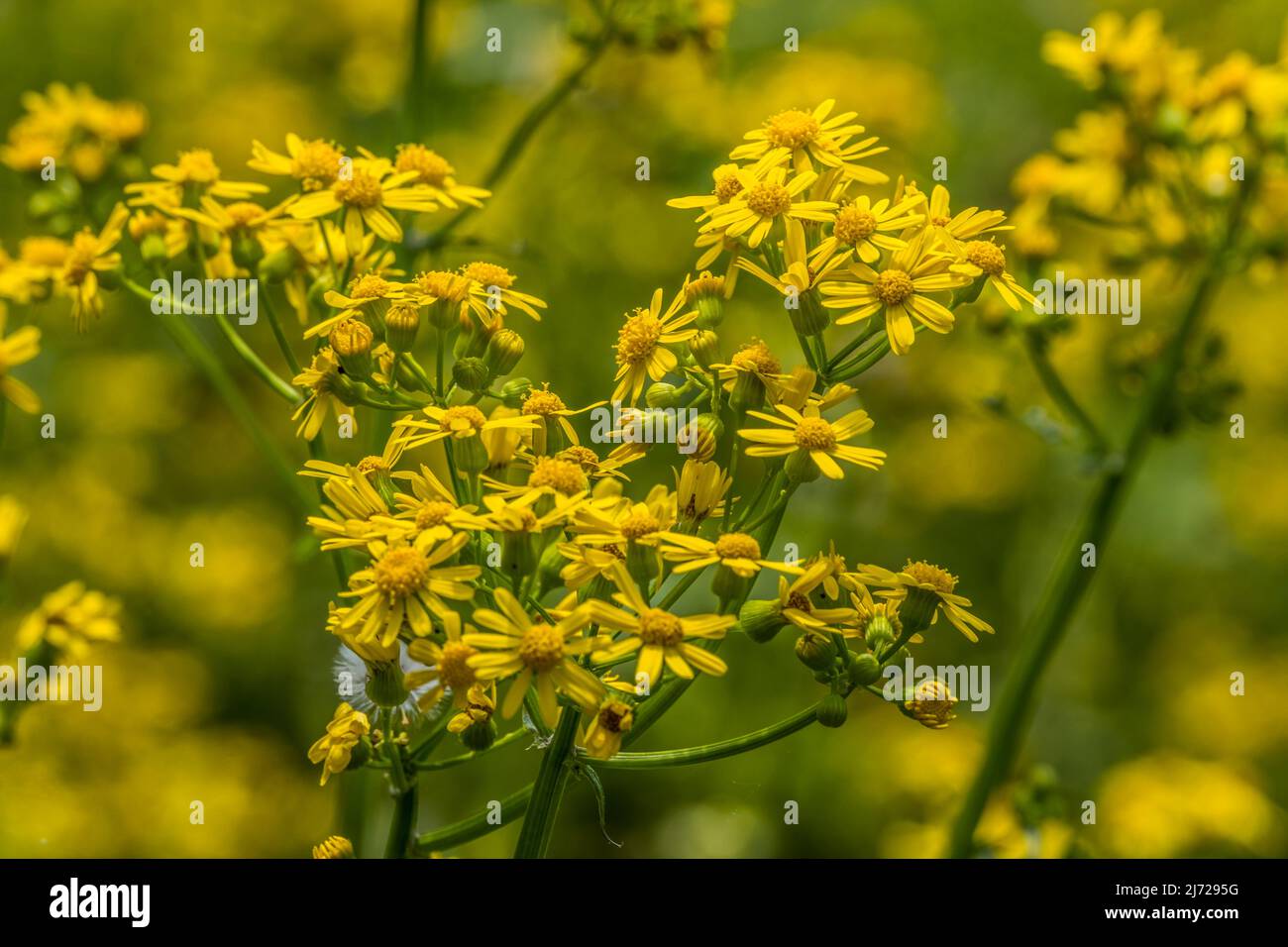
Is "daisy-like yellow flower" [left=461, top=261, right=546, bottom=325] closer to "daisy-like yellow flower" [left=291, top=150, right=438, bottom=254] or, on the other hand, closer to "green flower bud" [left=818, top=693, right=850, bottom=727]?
"daisy-like yellow flower" [left=291, top=150, right=438, bottom=254]

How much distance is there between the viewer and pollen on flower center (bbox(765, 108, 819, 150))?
310 cm

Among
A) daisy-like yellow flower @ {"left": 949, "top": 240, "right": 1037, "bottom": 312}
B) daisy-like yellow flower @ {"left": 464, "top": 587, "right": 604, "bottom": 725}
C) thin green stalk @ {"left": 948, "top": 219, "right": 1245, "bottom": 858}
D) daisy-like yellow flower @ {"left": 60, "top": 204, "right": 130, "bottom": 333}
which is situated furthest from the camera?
thin green stalk @ {"left": 948, "top": 219, "right": 1245, "bottom": 858}

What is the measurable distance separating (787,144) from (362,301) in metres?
1.08

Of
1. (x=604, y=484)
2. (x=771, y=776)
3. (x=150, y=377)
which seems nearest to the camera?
(x=604, y=484)

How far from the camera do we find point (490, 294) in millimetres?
3004

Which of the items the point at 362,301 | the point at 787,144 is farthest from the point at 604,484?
the point at 787,144

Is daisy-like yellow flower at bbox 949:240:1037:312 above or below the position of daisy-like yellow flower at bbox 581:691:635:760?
above

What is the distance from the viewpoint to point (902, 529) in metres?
7.26

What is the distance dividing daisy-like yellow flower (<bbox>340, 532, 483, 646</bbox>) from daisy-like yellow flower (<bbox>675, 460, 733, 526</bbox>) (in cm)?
45

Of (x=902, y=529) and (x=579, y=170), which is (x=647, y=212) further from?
(x=902, y=529)

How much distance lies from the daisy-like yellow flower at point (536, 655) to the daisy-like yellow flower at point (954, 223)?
3.87 ft

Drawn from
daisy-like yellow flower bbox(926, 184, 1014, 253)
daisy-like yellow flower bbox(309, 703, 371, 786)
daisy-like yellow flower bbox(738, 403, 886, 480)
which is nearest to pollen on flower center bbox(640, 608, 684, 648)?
daisy-like yellow flower bbox(738, 403, 886, 480)

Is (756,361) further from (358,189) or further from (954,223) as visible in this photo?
(358,189)

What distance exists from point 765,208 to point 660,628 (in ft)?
3.24
